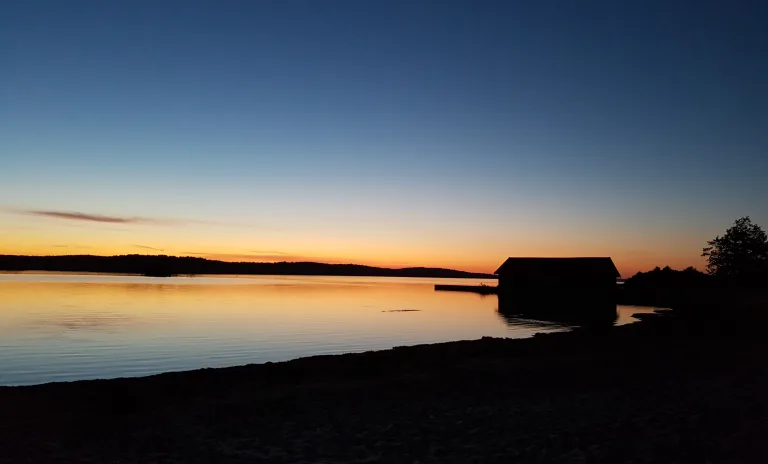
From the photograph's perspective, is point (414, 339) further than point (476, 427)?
Yes

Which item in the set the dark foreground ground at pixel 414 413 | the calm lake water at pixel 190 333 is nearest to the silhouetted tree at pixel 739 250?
the calm lake water at pixel 190 333

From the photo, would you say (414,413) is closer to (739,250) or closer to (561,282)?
(561,282)

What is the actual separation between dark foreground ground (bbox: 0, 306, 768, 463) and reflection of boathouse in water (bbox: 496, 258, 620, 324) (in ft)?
172

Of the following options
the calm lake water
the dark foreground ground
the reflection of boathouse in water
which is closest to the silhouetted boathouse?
the reflection of boathouse in water

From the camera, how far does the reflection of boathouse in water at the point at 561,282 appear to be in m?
77.4

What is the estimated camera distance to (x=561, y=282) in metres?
84.1

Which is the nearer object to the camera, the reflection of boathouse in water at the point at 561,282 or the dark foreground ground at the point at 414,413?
the dark foreground ground at the point at 414,413

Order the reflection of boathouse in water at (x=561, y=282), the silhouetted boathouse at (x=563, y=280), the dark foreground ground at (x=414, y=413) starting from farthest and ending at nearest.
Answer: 1. the silhouetted boathouse at (x=563, y=280)
2. the reflection of boathouse in water at (x=561, y=282)
3. the dark foreground ground at (x=414, y=413)

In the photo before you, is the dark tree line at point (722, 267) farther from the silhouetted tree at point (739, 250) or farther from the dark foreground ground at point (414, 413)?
the dark foreground ground at point (414, 413)

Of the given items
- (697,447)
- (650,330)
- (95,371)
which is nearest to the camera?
(697,447)

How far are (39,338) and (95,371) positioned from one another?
537 inches

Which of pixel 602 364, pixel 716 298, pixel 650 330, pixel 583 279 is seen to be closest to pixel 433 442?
pixel 602 364

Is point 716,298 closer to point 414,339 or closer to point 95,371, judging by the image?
point 414,339

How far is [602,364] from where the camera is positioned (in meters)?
20.4
